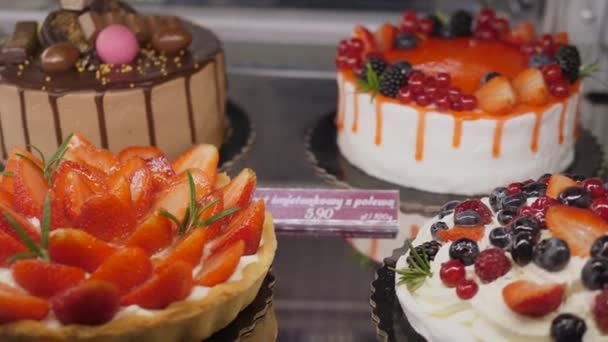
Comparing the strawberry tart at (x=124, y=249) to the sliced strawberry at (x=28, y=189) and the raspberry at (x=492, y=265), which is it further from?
the raspberry at (x=492, y=265)

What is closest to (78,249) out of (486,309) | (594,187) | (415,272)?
(415,272)

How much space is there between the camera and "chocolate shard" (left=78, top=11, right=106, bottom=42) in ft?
9.05

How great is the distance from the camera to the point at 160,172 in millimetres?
2180

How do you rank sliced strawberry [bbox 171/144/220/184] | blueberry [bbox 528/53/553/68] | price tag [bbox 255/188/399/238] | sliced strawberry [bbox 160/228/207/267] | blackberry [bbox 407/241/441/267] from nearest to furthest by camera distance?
sliced strawberry [bbox 160/228/207/267] → blackberry [bbox 407/241/441/267] → sliced strawberry [bbox 171/144/220/184] → price tag [bbox 255/188/399/238] → blueberry [bbox 528/53/553/68]

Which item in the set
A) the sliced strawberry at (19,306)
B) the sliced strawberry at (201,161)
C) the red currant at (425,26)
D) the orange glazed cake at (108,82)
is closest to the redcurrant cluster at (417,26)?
the red currant at (425,26)

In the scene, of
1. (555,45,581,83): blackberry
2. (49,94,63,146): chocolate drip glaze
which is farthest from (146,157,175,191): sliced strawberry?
(555,45,581,83): blackberry

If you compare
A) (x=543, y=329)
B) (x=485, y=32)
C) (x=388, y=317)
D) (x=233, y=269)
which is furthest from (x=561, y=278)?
(x=485, y=32)

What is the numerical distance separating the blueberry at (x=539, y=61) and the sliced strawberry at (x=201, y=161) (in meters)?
1.14

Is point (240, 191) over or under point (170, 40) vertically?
under

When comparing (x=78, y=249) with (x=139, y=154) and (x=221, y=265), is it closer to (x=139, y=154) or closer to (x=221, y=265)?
(x=221, y=265)

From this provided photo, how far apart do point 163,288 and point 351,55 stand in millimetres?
1329

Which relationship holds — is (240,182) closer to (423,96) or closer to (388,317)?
(388,317)

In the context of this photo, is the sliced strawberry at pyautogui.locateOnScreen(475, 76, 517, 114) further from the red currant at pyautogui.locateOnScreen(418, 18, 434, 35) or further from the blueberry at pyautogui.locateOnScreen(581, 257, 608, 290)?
the blueberry at pyautogui.locateOnScreen(581, 257, 608, 290)

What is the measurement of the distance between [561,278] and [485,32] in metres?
1.52
